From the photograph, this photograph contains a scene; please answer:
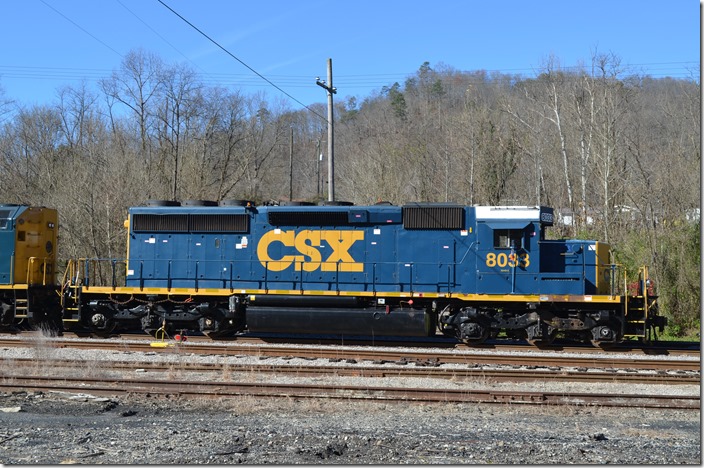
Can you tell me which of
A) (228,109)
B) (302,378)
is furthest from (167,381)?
(228,109)

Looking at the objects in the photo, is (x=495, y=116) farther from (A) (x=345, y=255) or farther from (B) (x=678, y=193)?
(A) (x=345, y=255)

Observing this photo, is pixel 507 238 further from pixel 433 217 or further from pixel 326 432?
pixel 326 432

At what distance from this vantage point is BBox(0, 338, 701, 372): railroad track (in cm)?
1370

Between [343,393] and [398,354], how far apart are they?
4.02m

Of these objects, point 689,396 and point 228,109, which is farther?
point 228,109

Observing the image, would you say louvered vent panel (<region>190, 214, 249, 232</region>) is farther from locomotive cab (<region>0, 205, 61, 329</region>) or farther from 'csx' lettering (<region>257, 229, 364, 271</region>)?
locomotive cab (<region>0, 205, 61, 329</region>)

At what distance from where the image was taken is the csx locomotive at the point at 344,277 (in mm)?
15750

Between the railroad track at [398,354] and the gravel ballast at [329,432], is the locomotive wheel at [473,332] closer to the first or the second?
the railroad track at [398,354]

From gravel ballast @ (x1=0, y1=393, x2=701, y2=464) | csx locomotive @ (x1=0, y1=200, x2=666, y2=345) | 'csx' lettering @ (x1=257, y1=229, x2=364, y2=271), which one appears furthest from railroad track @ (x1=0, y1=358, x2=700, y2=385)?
'csx' lettering @ (x1=257, y1=229, x2=364, y2=271)

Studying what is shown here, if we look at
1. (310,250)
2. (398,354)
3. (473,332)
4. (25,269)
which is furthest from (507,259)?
(25,269)

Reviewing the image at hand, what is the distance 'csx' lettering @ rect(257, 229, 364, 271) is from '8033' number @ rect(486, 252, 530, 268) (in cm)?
305

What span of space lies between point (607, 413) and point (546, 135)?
32.5 m

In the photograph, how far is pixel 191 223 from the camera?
1756 cm

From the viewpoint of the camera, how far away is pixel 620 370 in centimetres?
1295
